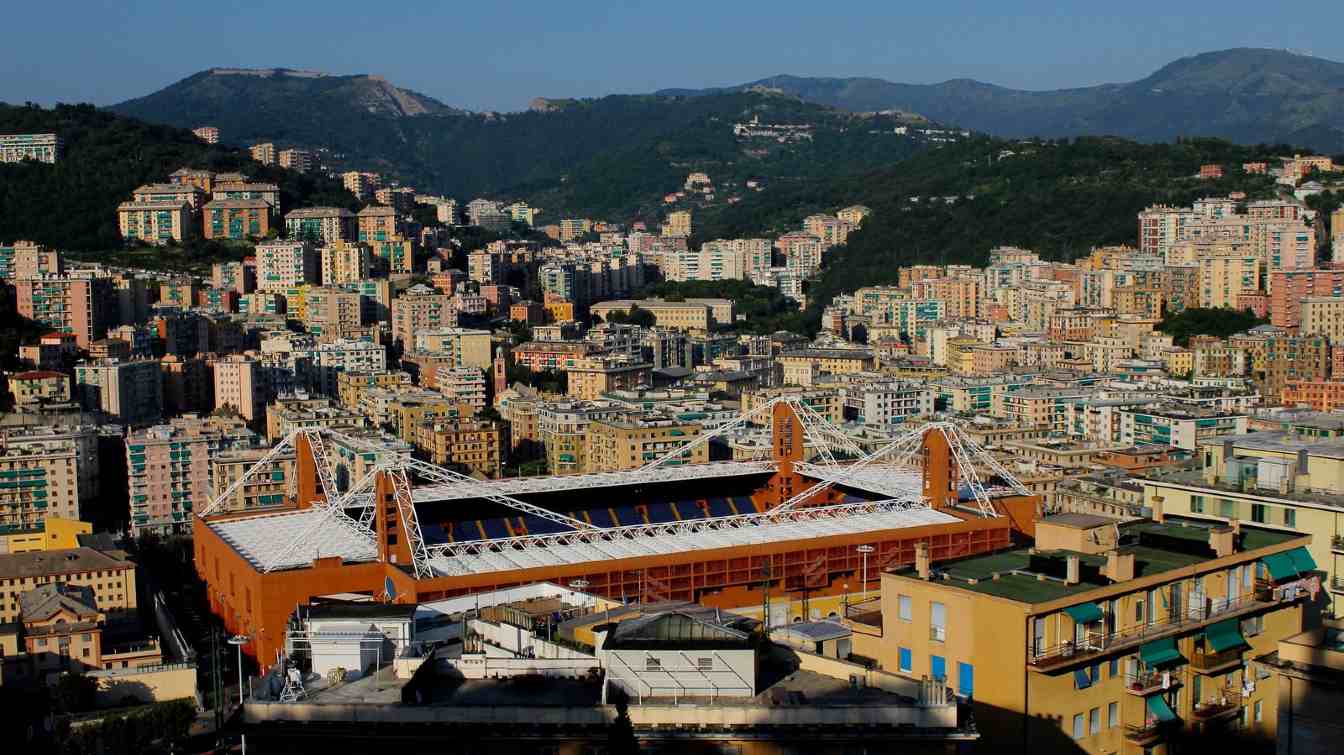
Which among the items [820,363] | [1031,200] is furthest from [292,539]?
[1031,200]

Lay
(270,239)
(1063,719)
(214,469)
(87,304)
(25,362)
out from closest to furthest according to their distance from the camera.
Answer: (1063,719), (214,469), (25,362), (87,304), (270,239)

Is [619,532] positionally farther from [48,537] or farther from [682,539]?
[48,537]

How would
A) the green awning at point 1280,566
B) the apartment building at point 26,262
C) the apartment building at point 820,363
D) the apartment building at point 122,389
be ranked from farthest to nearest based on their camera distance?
the apartment building at point 26,262 < the apartment building at point 820,363 < the apartment building at point 122,389 < the green awning at point 1280,566

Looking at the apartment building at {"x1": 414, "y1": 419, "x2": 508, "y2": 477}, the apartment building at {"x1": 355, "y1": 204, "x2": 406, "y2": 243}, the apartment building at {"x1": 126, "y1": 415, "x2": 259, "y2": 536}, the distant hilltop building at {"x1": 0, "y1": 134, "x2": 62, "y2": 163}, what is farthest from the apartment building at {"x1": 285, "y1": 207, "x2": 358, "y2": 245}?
the apartment building at {"x1": 126, "y1": 415, "x2": 259, "y2": 536}

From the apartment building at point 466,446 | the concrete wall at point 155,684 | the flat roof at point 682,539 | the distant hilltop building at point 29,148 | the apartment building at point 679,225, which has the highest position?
the distant hilltop building at point 29,148

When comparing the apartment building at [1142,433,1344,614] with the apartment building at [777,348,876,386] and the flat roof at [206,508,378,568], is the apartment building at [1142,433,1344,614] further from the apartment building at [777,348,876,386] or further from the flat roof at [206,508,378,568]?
the apartment building at [777,348,876,386]

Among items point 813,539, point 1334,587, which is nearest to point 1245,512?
point 1334,587

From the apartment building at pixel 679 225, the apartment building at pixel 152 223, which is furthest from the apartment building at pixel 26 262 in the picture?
the apartment building at pixel 679 225

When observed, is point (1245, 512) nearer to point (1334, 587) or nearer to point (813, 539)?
point (1334, 587)

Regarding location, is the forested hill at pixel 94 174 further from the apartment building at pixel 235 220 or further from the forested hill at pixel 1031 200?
the forested hill at pixel 1031 200
